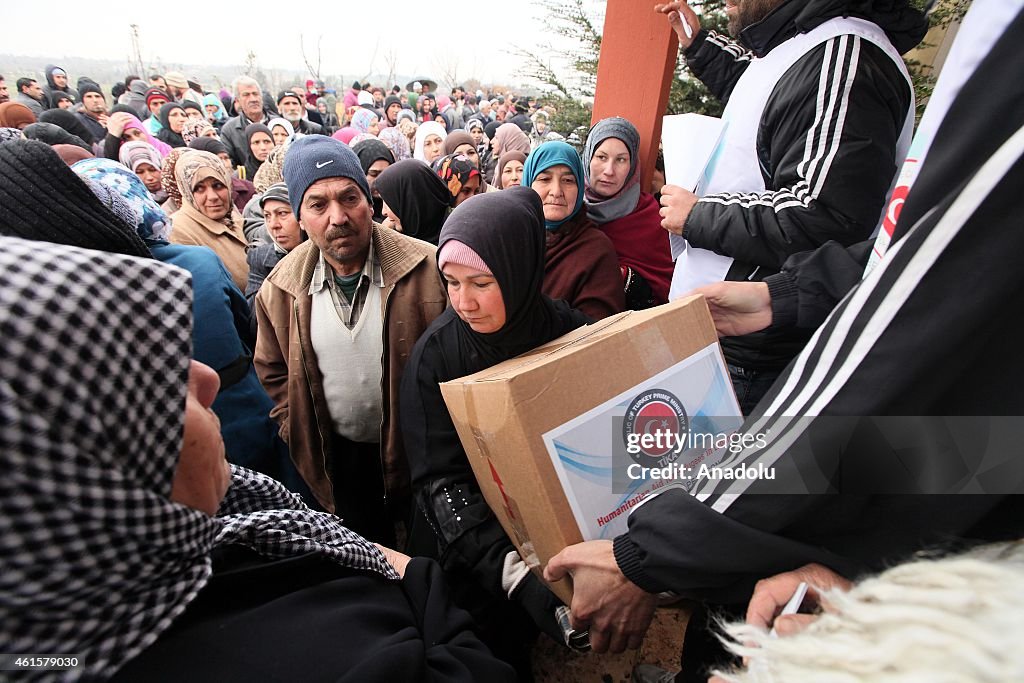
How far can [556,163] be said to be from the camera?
2631mm

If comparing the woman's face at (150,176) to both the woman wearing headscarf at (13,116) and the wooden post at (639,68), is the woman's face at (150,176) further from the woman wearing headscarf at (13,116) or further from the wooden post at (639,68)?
the wooden post at (639,68)

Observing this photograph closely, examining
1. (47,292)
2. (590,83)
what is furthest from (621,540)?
(590,83)

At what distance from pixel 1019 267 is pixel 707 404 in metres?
0.69

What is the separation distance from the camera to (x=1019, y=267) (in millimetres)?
580

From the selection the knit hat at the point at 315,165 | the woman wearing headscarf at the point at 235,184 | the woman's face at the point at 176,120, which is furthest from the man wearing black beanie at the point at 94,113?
the knit hat at the point at 315,165

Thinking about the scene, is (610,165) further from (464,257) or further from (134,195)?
(134,195)

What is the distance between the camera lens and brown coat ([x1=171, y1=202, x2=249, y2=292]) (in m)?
3.14

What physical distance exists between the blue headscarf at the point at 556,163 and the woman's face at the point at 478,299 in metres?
1.23

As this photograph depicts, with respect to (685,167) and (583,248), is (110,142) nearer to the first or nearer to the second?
(583,248)

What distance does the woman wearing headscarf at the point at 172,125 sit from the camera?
22.9 feet

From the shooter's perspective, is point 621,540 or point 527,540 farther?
point 527,540

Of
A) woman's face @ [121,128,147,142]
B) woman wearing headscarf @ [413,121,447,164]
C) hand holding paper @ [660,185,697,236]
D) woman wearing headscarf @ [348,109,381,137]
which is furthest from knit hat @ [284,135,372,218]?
woman wearing headscarf @ [348,109,381,137]

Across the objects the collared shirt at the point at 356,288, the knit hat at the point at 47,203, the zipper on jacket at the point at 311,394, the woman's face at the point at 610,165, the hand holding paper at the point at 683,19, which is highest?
the hand holding paper at the point at 683,19

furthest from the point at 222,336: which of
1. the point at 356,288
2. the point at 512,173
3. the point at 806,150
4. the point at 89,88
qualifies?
the point at 89,88
